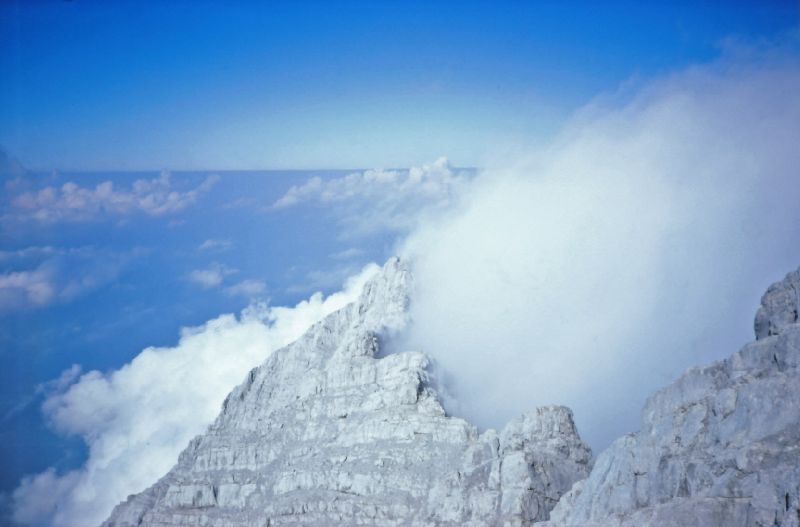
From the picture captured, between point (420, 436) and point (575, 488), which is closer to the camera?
point (575, 488)

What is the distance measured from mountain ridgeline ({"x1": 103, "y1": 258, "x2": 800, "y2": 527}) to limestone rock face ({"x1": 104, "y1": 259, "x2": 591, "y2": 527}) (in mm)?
254

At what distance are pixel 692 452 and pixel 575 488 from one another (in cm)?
2606

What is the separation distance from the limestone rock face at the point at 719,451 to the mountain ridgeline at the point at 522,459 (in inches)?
6.1

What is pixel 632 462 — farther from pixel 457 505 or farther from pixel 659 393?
pixel 457 505

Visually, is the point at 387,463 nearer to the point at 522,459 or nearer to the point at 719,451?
the point at 522,459

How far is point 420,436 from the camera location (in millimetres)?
173375

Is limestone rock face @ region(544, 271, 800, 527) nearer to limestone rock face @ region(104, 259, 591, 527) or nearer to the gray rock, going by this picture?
the gray rock

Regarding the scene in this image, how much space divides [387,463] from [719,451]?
3227 inches

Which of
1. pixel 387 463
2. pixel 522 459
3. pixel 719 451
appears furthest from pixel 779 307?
pixel 387 463

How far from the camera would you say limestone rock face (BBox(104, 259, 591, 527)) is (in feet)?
488

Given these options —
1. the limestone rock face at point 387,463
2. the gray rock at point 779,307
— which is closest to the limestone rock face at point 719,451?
the gray rock at point 779,307

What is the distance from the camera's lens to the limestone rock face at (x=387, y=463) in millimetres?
148750

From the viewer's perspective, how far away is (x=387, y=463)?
564ft

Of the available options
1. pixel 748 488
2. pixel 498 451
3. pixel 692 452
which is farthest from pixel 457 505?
pixel 748 488
